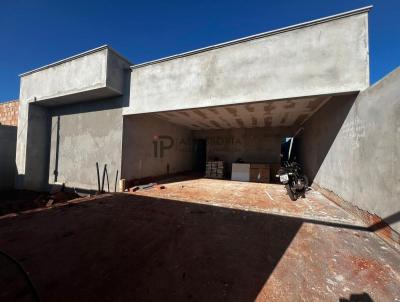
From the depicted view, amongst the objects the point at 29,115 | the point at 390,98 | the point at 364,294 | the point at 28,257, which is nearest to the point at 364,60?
the point at 390,98

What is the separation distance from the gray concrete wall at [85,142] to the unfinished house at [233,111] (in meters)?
0.05

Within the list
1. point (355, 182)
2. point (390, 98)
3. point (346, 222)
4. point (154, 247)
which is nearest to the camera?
point (154, 247)

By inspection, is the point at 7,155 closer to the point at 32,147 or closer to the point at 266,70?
the point at 32,147

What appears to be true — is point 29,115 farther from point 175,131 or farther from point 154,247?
point 154,247

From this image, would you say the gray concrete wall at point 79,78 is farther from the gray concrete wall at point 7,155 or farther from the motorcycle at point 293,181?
the motorcycle at point 293,181

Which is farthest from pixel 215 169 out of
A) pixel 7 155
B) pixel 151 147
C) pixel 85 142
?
pixel 7 155

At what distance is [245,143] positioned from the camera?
10.6 meters

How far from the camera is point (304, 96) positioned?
431 cm

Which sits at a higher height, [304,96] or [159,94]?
[159,94]

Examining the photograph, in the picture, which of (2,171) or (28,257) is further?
(2,171)

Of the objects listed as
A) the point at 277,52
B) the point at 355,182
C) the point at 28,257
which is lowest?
the point at 28,257

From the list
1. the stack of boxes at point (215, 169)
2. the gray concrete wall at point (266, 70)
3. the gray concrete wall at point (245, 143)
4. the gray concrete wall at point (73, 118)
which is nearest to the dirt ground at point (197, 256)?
the gray concrete wall at point (266, 70)

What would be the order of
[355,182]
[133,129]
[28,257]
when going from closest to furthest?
[28,257], [355,182], [133,129]

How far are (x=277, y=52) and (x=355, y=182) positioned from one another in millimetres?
3768
